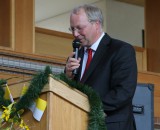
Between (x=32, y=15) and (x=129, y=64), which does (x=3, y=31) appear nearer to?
(x=32, y=15)

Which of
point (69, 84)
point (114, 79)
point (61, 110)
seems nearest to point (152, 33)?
point (114, 79)

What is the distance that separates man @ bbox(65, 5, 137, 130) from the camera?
3.13 metres

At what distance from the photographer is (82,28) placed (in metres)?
3.42

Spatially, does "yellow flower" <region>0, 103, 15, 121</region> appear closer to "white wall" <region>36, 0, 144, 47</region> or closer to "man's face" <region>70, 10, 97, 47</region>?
"man's face" <region>70, 10, 97, 47</region>

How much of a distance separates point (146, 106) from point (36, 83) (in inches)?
106

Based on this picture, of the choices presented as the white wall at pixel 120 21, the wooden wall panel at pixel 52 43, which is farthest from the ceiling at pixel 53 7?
the wooden wall panel at pixel 52 43

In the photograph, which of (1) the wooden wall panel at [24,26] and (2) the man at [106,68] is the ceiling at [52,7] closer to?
(1) the wooden wall panel at [24,26]

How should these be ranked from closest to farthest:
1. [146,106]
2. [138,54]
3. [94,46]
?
[94,46], [146,106], [138,54]

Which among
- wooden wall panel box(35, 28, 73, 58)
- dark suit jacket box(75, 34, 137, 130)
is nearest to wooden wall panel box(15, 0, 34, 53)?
wooden wall panel box(35, 28, 73, 58)

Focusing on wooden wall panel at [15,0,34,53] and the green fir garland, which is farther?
wooden wall panel at [15,0,34,53]

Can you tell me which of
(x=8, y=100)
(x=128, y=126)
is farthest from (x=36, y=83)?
(x=128, y=126)

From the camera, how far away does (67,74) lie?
319cm

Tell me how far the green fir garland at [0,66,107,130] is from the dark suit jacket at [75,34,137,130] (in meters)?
0.14

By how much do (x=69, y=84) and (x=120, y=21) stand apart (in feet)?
26.9
